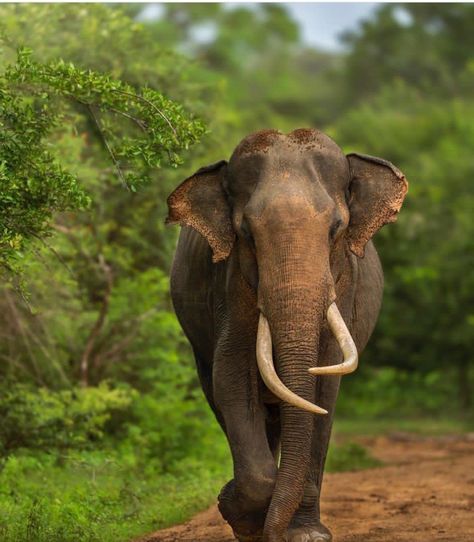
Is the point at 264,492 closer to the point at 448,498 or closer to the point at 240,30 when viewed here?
the point at 448,498

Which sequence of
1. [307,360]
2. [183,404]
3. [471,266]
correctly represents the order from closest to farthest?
[307,360], [183,404], [471,266]

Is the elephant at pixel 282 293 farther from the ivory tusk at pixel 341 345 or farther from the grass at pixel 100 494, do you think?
the grass at pixel 100 494

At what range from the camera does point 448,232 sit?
28.5 m

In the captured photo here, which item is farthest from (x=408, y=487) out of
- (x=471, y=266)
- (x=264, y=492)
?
(x=471, y=266)

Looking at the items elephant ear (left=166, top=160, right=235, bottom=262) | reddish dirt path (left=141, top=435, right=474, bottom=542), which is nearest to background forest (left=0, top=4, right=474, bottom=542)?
elephant ear (left=166, top=160, right=235, bottom=262)

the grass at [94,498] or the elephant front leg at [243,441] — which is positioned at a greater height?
the elephant front leg at [243,441]

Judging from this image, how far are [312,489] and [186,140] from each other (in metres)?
2.56

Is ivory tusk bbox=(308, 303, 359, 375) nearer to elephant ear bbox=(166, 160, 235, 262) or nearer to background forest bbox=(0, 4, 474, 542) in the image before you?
elephant ear bbox=(166, 160, 235, 262)

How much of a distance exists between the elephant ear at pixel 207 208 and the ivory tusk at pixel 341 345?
96 cm

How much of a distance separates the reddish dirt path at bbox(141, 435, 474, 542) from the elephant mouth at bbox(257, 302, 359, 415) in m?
1.96

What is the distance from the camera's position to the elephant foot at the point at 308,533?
948cm

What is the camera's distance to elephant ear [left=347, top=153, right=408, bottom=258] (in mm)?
9711

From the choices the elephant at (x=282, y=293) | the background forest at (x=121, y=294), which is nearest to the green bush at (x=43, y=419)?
the background forest at (x=121, y=294)

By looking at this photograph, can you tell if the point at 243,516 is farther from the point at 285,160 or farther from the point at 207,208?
the point at 285,160
